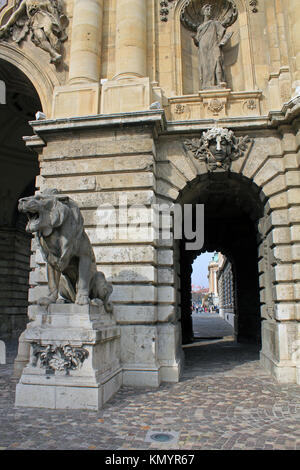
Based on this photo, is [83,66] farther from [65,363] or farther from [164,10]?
[65,363]

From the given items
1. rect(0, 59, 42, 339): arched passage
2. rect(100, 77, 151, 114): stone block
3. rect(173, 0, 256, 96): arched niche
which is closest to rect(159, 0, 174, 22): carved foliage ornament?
rect(173, 0, 256, 96): arched niche

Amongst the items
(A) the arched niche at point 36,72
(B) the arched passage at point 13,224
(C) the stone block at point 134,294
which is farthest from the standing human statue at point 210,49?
(B) the arched passage at point 13,224

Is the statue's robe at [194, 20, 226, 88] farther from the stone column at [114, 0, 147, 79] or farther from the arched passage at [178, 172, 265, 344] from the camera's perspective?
the arched passage at [178, 172, 265, 344]

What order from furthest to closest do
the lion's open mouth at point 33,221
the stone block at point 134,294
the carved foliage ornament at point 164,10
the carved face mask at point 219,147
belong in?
the carved foliage ornament at point 164,10
the carved face mask at point 219,147
the stone block at point 134,294
the lion's open mouth at point 33,221

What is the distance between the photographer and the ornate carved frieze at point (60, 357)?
20.5 ft

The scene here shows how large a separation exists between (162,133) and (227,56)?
3944mm

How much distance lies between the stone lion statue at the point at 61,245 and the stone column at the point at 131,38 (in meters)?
5.35

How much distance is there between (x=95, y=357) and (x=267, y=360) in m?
5.30

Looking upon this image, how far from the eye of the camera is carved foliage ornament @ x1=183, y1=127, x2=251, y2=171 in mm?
9547

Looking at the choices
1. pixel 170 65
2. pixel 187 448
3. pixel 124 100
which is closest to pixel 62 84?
pixel 124 100

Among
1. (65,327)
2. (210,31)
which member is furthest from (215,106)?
(65,327)

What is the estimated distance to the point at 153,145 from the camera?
31.1 feet

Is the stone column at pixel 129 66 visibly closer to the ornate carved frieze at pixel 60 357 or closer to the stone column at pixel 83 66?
the stone column at pixel 83 66
